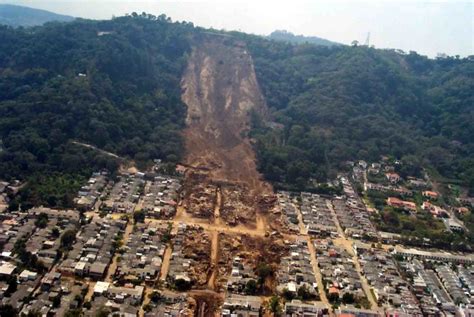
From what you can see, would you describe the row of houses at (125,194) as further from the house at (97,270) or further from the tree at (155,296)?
the tree at (155,296)

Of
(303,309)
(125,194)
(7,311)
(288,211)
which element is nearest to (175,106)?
(125,194)

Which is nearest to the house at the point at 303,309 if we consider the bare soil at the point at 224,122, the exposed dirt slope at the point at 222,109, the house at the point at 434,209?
the bare soil at the point at 224,122

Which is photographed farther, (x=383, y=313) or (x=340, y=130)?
(x=340, y=130)

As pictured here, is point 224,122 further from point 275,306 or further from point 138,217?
point 275,306

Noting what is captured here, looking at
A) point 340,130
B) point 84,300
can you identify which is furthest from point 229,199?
point 340,130

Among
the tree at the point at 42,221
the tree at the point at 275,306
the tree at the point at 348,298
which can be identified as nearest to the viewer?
the tree at the point at 275,306

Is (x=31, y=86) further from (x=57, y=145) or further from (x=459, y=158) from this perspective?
(x=459, y=158)
